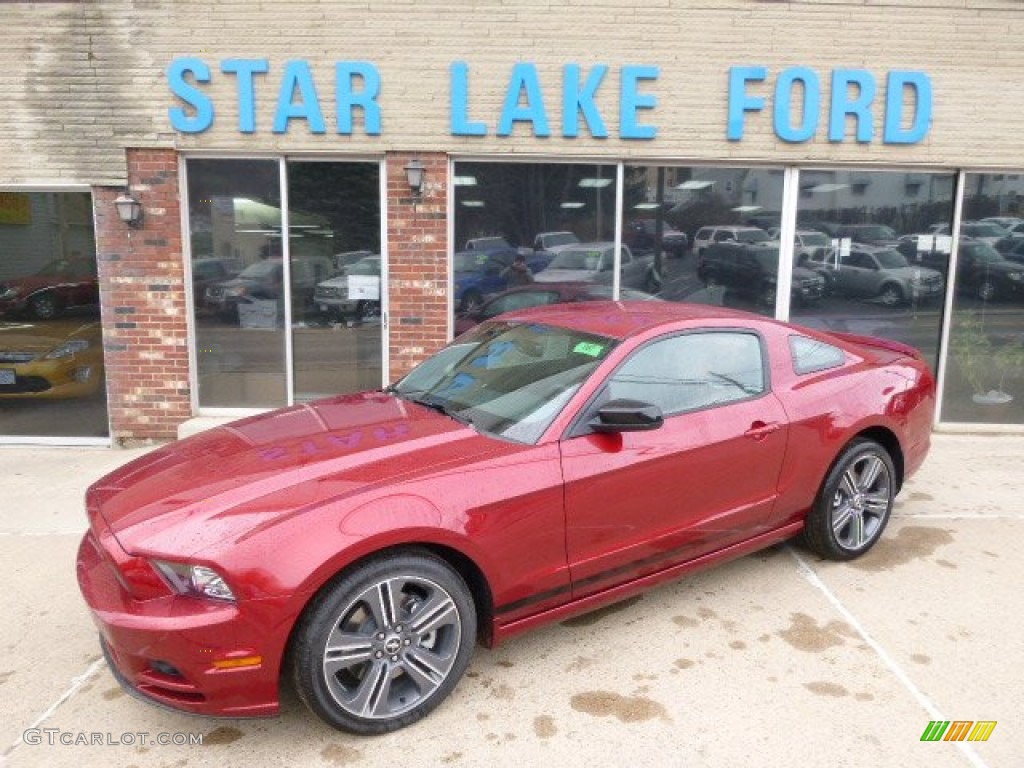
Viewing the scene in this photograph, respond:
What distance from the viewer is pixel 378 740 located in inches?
110

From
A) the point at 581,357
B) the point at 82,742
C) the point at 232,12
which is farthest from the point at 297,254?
→ the point at 82,742

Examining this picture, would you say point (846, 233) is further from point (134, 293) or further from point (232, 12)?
point (134, 293)

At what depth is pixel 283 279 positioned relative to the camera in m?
7.00

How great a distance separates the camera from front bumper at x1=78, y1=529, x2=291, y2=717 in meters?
2.50

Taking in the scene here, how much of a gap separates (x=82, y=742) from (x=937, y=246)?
7.58 metres

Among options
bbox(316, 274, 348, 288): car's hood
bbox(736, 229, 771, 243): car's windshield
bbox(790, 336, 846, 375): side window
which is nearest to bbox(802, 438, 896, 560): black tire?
bbox(790, 336, 846, 375): side window

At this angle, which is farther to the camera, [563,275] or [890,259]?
[890,259]

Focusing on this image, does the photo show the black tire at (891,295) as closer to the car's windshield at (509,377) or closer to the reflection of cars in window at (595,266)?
the reflection of cars in window at (595,266)

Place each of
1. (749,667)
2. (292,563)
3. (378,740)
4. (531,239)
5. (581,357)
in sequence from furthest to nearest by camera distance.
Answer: (531,239), (581,357), (749,667), (378,740), (292,563)

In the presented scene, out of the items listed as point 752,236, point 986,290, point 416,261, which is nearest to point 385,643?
point 416,261

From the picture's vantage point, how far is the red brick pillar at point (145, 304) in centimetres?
669

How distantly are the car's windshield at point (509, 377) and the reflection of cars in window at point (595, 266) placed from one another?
113 inches

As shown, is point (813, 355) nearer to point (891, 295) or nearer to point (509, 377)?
point (509, 377)

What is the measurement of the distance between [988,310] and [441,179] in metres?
5.35
